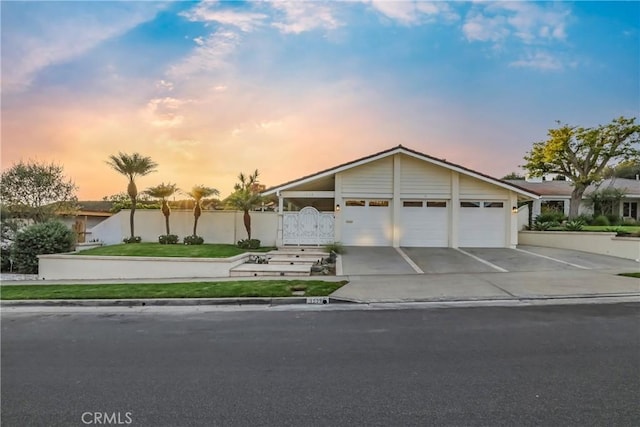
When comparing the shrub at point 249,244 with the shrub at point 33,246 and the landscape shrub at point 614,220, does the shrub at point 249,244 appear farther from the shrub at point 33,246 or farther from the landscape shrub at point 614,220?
the landscape shrub at point 614,220

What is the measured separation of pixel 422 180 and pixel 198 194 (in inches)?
426

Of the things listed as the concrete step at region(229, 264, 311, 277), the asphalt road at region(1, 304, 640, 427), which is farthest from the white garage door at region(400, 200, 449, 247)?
the asphalt road at region(1, 304, 640, 427)

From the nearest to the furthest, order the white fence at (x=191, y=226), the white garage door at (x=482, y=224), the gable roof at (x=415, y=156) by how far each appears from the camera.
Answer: the gable roof at (x=415, y=156) → the white garage door at (x=482, y=224) → the white fence at (x=191, y=226)

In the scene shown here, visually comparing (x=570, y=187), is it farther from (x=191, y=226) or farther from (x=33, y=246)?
(x=33, y=246)

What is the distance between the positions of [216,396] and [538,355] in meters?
4.09

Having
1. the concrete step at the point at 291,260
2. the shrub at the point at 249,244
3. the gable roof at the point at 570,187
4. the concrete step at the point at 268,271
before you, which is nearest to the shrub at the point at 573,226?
the gable roof at the point at 570,187

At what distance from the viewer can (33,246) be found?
15281 millimetres

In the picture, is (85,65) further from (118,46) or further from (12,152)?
(12,152)

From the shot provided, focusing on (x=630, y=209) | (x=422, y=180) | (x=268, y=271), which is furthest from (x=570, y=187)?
(x=268, y=271)

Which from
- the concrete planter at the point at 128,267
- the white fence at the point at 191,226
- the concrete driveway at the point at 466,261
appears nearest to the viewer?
the concrete driveway at the point at 466,261

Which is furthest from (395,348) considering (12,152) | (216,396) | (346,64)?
(12,152)

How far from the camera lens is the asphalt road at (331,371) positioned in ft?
11.3

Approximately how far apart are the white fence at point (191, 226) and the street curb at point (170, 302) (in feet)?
31.3

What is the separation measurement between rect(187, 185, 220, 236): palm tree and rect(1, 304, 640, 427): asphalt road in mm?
11325
